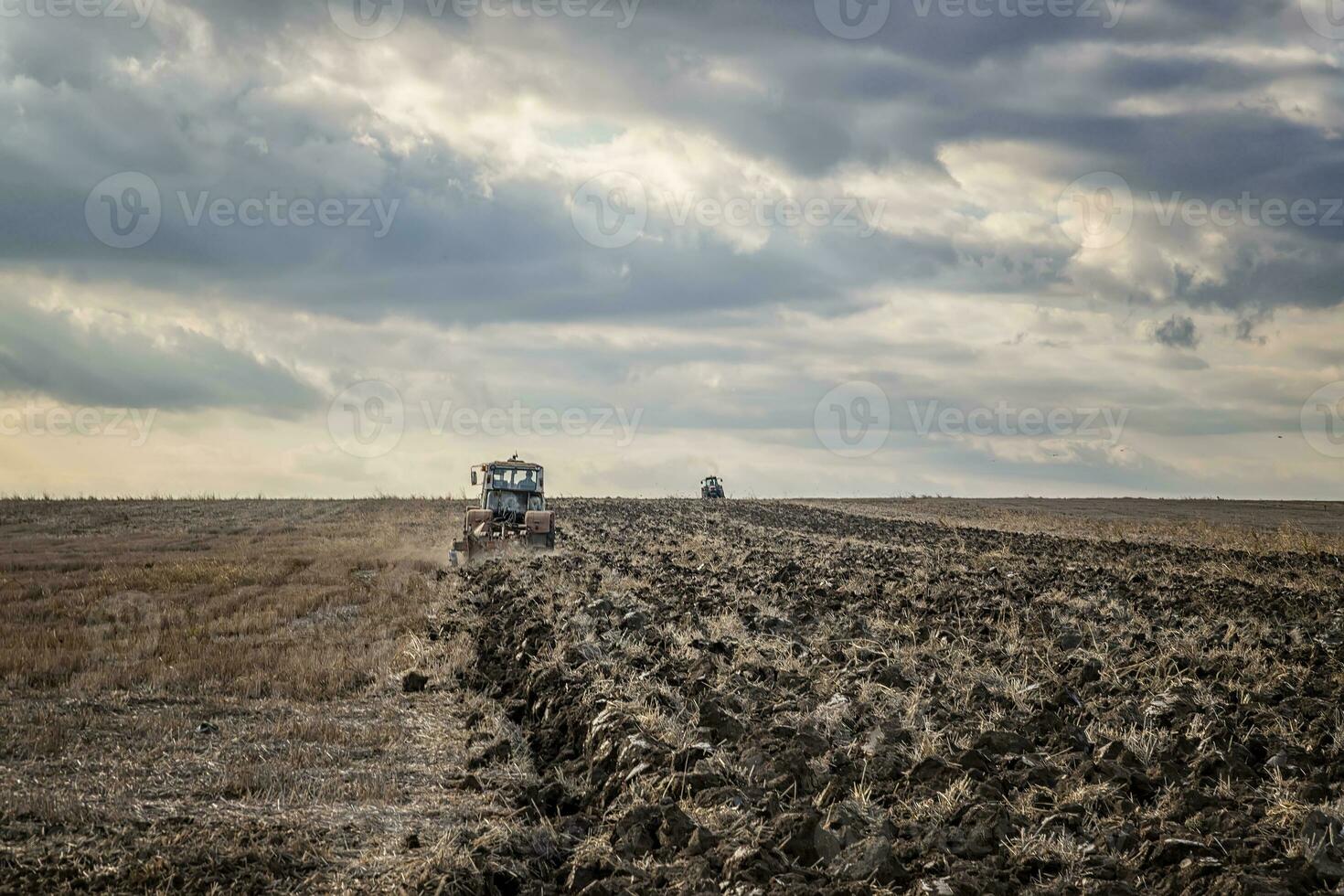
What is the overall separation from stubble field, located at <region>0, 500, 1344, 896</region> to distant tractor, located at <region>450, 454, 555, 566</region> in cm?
598

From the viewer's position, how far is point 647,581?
19.5 meters

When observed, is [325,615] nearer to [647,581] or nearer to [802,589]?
[647,581]

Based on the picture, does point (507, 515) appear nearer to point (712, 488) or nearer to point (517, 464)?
point (517, 464)

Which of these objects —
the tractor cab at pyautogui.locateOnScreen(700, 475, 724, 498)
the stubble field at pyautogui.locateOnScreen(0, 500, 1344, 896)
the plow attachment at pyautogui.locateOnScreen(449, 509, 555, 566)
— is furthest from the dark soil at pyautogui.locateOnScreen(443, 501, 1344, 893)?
the tractor cab at pyautogui.locateOnScreen(700, 475, 724, 498)

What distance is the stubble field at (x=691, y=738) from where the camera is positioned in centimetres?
623

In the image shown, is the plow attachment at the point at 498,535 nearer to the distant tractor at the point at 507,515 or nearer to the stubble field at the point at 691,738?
the distant tractor at the point at 507,515

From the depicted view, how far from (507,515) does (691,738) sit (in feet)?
65.0

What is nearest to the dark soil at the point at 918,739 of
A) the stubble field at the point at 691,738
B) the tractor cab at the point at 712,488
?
the stubble field at the point at 691,738

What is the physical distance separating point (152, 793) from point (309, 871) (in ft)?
7.66

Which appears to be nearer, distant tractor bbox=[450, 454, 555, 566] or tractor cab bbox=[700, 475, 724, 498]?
distant tractor bbox=[450, 454, 555, 566]

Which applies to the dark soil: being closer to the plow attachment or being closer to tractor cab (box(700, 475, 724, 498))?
the plow attachment

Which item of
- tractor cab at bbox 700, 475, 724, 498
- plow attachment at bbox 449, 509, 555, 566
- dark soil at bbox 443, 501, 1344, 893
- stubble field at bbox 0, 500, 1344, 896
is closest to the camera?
dark soil at bbox 443, 501, 1344, 893

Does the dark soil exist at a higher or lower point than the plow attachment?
lower

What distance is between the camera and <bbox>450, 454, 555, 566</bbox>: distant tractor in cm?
2645
